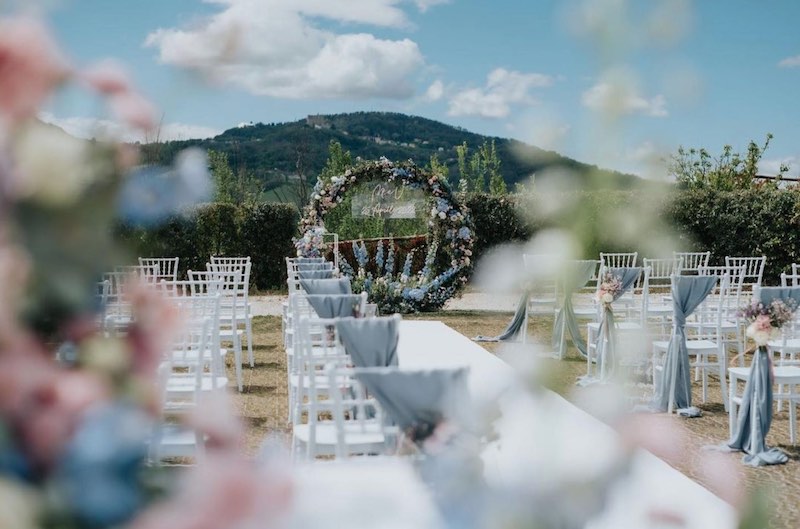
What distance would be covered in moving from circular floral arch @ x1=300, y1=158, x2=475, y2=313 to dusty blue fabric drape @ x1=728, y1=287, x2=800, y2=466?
654cm

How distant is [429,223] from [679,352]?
6543 millimetres

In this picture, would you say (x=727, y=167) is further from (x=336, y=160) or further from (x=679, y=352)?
(x=679, y=352)

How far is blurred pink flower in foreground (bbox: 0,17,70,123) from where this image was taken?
0.40m

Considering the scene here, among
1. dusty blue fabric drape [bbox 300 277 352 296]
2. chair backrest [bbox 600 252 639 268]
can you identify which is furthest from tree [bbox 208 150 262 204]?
dusty blue fabric drape [bbox 300 277 352 296]

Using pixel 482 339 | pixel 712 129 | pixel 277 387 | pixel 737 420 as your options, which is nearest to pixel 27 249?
pixel 712 129

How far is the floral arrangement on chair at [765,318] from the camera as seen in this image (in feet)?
16.3

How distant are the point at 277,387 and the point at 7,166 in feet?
21.8

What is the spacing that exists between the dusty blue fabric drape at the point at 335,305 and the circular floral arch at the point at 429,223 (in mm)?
6061

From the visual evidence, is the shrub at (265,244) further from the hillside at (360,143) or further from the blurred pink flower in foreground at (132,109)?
the blurred pink flower in foreground at (132,109)

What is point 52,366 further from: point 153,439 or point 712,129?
point 712,129

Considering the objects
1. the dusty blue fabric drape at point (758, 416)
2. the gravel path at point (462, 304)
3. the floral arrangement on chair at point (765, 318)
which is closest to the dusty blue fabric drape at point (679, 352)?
the floral arrangement on chair at point (765, 318)

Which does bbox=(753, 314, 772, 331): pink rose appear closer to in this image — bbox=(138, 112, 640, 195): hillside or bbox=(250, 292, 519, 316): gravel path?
bbox=(250, 292, 519, 316): gravel path

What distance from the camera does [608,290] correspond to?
692 cm

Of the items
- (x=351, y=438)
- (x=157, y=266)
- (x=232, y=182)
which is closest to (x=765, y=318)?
(x=351, y=438)
